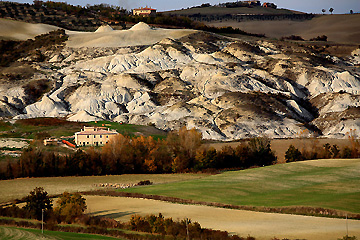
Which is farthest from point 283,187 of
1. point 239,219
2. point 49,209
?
point 49,209

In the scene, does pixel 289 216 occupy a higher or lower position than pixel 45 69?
lower

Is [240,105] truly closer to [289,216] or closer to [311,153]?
[311,153]

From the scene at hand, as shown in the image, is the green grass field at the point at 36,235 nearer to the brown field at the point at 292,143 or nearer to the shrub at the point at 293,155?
the shrub at the point at 293,155

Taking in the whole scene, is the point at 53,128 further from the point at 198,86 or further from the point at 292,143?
the point at 198,86

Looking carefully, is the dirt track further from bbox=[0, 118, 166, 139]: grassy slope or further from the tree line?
bbox=[0, 118, 166, 139]: grassy slope

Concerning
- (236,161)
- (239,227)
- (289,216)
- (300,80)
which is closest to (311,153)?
(236,161)
